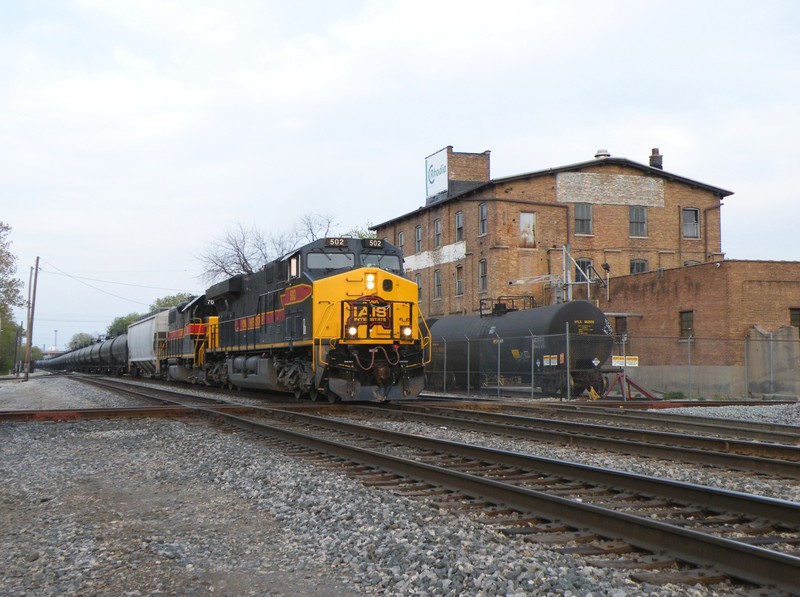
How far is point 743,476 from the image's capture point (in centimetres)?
826

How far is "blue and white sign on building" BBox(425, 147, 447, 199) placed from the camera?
43531 mm

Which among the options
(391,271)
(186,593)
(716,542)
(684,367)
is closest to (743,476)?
(716,542)

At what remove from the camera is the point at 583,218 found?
38.7m

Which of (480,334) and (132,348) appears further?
(132,348)

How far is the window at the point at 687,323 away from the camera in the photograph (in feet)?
96.0

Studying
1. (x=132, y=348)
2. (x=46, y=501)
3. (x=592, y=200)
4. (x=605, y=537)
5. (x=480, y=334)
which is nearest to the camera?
(x=605, y=537)

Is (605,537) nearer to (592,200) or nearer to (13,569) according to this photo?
(13,569)

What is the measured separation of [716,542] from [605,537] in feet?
2.98

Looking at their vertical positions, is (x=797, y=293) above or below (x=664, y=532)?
above

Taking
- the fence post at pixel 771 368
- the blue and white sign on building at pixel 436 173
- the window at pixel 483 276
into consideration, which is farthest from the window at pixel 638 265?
the fence post at pixel 771 368

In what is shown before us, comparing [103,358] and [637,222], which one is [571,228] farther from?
[103,358]

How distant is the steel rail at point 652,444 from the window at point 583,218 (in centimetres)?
2571

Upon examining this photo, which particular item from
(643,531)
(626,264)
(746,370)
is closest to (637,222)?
(626,264)

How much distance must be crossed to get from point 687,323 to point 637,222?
10966 mm
